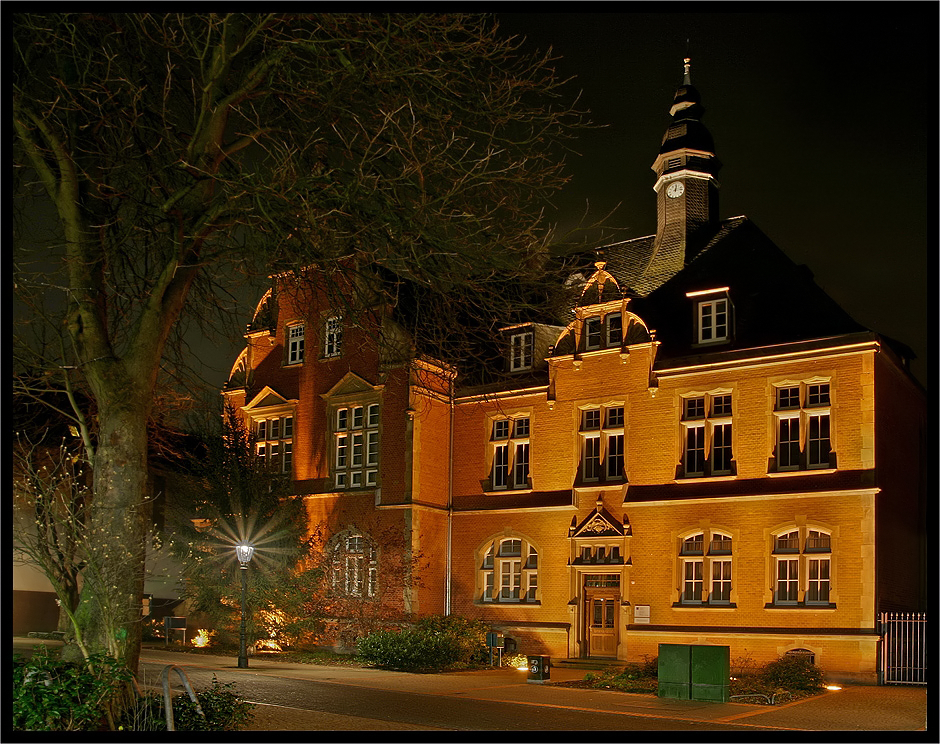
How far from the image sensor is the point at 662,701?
17.6 m

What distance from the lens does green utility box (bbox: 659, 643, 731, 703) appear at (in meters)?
17.5

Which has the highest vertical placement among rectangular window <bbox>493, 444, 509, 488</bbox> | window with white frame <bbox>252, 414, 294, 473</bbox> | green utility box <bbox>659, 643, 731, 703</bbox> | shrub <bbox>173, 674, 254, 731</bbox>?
window with white frame <bbox>252, 414, 294, 473</bbox>

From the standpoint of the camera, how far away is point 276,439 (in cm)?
3241

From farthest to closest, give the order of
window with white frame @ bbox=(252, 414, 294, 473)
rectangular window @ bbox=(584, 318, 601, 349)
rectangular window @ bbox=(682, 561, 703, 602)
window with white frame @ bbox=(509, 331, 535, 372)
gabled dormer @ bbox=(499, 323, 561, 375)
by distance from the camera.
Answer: window with white frame @ bbox=(252, 414, 294, 473), window with white frame @ bbox=(509, 331, 535, 372), gabled dormer @ bbox=(499, 323, 561, 375), rectangular window @ bbox=(584, 318, 601, 349), rectangular window @ bbox=(682, 561, 703, 602)

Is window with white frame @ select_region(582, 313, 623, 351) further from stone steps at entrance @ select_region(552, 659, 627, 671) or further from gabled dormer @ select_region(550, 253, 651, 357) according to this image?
stone steps at entrance @ select_region(552, 659, 627, 671)

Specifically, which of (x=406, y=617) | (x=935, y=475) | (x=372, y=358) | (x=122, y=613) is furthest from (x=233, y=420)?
(x=935, y=475)

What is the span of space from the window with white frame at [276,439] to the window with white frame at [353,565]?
140 inches

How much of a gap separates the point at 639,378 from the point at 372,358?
800 cm

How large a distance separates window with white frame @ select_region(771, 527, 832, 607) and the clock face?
11440mm

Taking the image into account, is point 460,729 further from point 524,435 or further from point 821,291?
point 821,291

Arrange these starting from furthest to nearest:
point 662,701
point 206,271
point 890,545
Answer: point 890,545 < point 662,701 < point 206,271

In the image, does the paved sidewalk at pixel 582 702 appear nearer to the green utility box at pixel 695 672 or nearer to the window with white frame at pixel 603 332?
the green utility box at pixel 695 672

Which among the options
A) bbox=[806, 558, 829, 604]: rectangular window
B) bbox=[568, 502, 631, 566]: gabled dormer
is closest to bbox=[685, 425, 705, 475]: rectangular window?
bbox=[568, 502, 631, 566]: gabled dormer

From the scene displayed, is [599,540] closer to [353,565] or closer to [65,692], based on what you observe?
[353,565]
